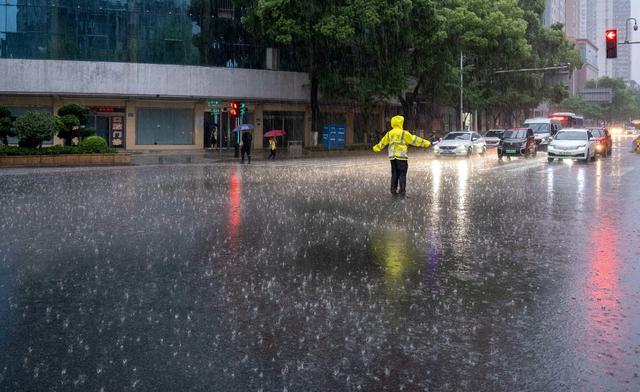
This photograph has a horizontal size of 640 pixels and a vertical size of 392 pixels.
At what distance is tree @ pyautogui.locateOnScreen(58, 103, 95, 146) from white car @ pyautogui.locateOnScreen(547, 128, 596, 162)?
21310mm

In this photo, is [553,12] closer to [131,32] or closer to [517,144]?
[131,32]

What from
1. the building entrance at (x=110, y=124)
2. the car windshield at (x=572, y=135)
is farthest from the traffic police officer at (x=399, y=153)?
the building entrance at (x=110, y=124)

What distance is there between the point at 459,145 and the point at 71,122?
19.9 m

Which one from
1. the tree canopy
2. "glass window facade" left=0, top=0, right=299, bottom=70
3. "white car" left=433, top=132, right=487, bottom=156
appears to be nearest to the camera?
"white car" left=433, top=132, right=487, bottom=156

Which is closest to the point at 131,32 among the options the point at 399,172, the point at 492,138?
the point at 492,138

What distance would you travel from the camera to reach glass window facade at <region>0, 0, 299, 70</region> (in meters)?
42.3

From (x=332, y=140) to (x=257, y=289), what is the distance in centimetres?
3888

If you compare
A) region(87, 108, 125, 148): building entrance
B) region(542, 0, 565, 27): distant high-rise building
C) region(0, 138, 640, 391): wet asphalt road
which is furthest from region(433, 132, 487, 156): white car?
region(542, 0, 565, 27): distant high-rise building

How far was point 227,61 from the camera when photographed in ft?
157

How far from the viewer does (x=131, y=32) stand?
44781 millimetres

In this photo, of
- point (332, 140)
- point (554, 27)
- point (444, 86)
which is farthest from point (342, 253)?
point (554, 27)

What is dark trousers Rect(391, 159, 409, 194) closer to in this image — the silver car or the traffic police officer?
the traffic police officer

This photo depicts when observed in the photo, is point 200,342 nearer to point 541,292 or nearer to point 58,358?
point 58,358

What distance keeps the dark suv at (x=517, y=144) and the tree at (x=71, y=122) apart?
2062 cm
